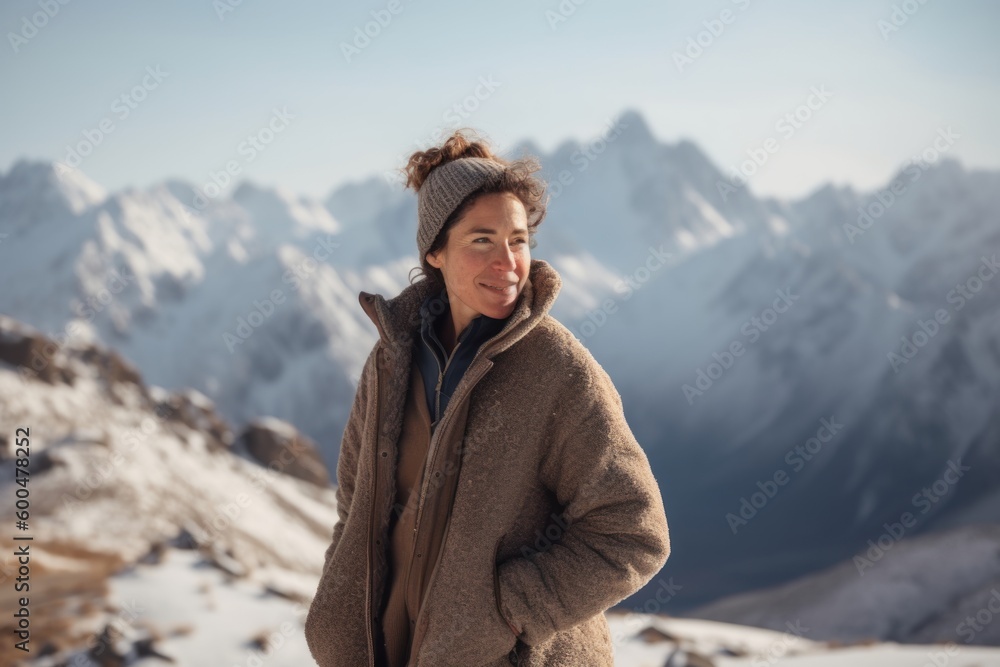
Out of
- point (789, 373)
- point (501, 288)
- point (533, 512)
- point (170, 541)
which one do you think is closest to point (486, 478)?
point (533, 512)

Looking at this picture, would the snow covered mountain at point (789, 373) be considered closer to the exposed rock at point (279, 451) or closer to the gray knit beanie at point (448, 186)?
the exposed rock at point (279, 451)

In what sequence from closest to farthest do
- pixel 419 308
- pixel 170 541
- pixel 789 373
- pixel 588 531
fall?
pixel 588 531 < pixel 419 308 < pixel 170 541 < pixel 789 373

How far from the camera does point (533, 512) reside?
2.96 meters

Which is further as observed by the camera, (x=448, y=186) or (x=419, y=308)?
(x=419, y=308)

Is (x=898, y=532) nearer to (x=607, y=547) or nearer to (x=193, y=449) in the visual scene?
(x=193, y=449)

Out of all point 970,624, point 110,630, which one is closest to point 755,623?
point 970,624

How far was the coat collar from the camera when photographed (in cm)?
289

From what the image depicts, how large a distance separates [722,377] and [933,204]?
60460mm

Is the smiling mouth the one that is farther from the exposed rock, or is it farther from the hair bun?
the exposed rock

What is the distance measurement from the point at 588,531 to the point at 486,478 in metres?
0.39

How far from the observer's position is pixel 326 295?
187000 mm

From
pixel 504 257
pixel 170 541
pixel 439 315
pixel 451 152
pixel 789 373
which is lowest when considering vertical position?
pixel 789 373

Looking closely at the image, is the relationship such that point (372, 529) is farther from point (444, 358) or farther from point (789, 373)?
point (789, 373)

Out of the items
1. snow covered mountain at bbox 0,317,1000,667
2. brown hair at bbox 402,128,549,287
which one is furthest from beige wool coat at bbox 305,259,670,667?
snow covered mountain at bbox 0,317,1000,667
